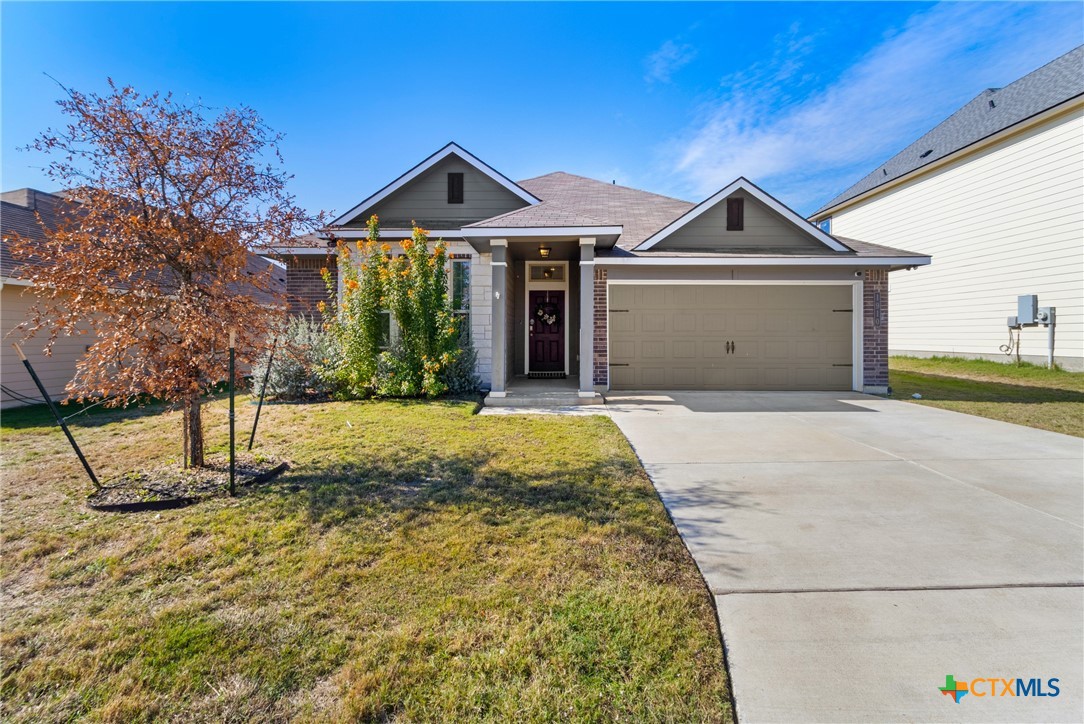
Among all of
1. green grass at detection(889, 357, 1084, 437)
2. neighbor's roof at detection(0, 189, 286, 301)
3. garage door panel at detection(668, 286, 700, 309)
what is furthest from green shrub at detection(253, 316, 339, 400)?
green grass at detection(889, 357, 1084, 437)

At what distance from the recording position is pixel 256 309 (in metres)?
4.53

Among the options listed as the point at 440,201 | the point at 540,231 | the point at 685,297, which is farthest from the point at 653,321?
the point at 440,201

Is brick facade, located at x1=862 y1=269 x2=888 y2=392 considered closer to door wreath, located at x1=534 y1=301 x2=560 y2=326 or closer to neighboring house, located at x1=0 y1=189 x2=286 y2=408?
door wreath, located at x1=534 y1=301 x2=560 y2=326

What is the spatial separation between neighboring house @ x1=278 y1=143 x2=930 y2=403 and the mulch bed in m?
5.33

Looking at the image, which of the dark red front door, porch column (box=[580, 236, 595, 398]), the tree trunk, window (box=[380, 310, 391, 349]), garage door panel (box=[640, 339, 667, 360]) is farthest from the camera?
the dark red front door

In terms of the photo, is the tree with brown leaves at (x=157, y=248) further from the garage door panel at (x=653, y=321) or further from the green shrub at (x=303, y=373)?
the garage door panel at (x=653, y=321)

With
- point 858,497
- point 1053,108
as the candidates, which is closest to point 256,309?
point 858,497

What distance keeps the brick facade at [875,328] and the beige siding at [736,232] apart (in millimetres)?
1910

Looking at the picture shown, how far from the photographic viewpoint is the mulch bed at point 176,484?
3.72 m

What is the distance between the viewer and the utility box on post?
12438mm

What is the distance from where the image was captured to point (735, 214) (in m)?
10.3

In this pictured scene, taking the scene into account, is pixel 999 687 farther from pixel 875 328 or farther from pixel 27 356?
pixel 27 356

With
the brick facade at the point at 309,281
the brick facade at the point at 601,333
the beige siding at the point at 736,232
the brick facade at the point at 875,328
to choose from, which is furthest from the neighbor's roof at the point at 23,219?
the brick facade at the point at 875,328

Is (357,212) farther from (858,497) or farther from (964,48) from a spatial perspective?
(964,48)
